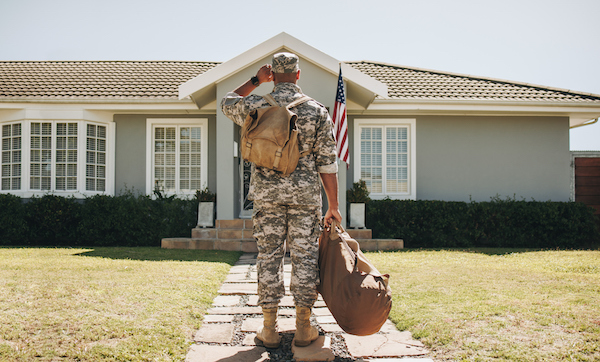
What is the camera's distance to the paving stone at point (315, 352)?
9.00 ft

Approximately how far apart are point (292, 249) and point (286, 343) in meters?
0.71

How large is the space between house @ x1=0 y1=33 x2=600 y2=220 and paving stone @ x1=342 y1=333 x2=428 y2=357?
24.2ft

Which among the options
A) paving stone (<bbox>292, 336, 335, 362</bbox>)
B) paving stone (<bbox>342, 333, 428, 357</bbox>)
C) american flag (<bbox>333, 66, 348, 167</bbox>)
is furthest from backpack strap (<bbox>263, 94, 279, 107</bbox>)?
american flag (<bbox>333, 66, 348, 167</bbox>)

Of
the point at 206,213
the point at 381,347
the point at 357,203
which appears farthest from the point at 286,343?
the point at 357,203

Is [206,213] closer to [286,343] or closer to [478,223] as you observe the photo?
[478,223]

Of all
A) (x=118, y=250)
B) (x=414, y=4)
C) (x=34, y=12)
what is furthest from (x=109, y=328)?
(x=34, y=12)

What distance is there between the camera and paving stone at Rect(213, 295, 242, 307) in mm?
4097

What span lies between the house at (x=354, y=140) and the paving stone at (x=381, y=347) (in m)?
7.39

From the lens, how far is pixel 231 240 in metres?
8.37

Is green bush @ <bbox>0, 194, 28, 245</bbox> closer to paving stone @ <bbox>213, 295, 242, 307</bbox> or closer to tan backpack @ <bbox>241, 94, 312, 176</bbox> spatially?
paving stone @ <bbox>213, 295, 242, 307</bbox>

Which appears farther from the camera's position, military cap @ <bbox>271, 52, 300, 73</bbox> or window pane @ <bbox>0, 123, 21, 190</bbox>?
window pane @ <bbox>0, 123, 21, 190</bbox>

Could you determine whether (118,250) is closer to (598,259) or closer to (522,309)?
(522,309)

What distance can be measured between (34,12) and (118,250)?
17.5 feet

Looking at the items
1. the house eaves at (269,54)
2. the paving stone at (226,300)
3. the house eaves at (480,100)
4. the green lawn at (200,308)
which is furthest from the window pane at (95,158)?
the paving stone at (226,300)
